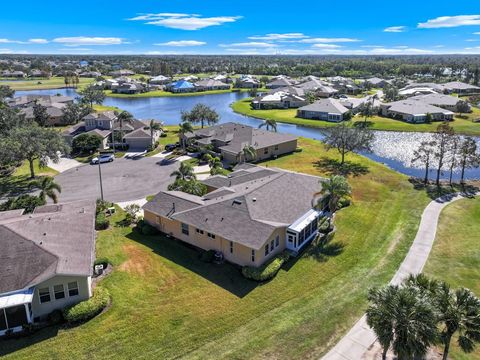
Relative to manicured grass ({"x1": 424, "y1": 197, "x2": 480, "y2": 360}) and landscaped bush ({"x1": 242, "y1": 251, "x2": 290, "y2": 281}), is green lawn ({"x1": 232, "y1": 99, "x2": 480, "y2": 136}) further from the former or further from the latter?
landscaped bush ({"x1": 242, "y1": 251, "x2": 290, "y2": 281})

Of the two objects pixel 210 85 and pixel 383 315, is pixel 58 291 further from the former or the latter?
pixel 210 85

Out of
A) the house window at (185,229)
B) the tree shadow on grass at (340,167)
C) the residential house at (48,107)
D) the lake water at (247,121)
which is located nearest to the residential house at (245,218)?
the house window at (185,229)

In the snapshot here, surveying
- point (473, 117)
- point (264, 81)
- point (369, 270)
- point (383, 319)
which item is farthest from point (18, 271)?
point (264, 81)

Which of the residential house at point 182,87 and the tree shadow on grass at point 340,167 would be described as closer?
the tree shadow on grass at point 340,167

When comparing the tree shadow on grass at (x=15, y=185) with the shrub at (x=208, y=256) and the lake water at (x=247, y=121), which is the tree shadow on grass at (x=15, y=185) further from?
the lake water at (x=247, y=121)

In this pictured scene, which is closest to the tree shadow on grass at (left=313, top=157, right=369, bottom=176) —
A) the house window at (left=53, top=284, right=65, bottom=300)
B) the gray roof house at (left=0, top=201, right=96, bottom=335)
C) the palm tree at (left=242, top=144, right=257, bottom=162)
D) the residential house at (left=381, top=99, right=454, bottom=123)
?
the palm tree at (left=242, top=144, right=257, bottom=162)

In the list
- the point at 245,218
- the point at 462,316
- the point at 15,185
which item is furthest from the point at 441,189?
the point at 15,185

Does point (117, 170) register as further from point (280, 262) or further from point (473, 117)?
point (473, 117)
